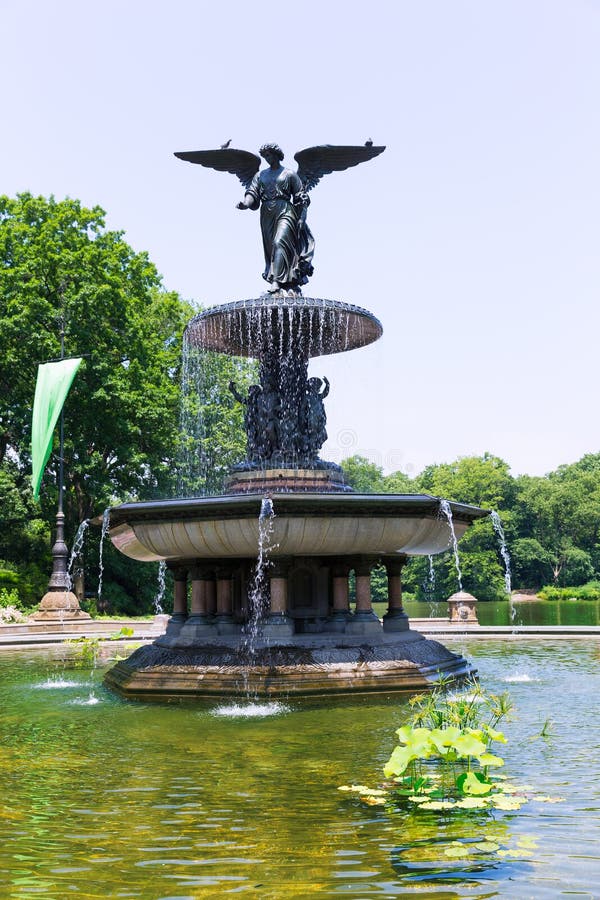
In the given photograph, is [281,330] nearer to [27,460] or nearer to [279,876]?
[279,876]

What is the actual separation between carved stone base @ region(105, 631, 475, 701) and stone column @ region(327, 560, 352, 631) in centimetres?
45

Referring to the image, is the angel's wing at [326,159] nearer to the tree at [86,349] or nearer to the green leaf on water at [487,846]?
the green leaf on water at [487,846]

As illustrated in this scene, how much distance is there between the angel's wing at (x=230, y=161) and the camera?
1458 cm

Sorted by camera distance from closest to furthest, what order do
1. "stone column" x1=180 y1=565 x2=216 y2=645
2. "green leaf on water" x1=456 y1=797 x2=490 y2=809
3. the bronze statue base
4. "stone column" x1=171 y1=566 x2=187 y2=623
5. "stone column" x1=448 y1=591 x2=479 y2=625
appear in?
"green leaf on water" x1=456 y1=797 x2=490 y2=809, "stone column" x1=180 y1=565 x2=216 y2=645, the bronze statue base, "stone column" x1=171 y1=566 x2=187 y2=623, "stone column" x1=448 y1=591 x2=479 y2=625

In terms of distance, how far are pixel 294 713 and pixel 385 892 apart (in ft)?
18.2

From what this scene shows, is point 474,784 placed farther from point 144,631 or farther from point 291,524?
point 144,631

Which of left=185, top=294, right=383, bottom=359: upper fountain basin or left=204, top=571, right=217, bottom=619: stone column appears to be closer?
left=204, top=571, right=217, bottom=619: stone column

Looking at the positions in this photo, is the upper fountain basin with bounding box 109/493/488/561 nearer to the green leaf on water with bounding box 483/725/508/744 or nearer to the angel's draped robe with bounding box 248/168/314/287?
the green leaf on water with bounding box 483/725/508/744

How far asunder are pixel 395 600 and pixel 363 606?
1292mm

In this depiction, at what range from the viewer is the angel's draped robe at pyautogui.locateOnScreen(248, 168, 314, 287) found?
14469 millimetres

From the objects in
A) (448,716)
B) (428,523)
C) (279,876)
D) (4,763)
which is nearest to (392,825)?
(279,876)

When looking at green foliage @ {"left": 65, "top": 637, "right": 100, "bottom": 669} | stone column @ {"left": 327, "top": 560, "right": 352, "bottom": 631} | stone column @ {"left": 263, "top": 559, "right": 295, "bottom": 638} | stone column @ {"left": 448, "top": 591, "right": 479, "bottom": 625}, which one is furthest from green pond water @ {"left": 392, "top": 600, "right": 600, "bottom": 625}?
stone column @ {"left": 263, "top": 559, "right": 295, "bottom": 638}

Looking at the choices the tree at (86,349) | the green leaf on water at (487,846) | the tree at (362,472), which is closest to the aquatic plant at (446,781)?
the green leaf on water at (487,846)

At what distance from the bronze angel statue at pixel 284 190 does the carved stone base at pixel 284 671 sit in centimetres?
596
